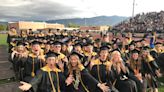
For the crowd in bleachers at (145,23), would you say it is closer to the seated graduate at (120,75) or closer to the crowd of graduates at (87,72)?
the crowd of graduates at (87,72)

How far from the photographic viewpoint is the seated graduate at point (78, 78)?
20.1ft

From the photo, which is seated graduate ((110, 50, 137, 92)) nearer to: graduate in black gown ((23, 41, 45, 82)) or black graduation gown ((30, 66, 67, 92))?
black graduation gown ((30, 66, 67, 92))

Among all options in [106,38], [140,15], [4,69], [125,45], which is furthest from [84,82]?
[140,15]

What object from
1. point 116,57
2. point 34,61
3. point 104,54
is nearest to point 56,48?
point 34,61

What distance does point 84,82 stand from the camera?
6.30 m

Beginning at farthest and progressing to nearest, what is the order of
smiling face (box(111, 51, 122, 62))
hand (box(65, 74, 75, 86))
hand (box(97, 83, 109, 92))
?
1. smiling face (box(111, 51, 122, 62))
2. hand (box(97, 83, 109, 92))
3. hand (box(65, 74, 75, 86))

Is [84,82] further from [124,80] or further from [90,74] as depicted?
[124,80]

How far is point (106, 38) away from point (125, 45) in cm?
130

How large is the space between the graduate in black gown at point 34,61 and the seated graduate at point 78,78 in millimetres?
1936

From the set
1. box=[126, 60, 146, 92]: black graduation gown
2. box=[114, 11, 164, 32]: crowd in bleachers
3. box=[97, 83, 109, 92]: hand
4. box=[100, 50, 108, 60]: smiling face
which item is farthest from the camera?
box=[114, 11, 164, 32]: crowd in bleachers

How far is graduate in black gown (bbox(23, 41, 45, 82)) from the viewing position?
799cm

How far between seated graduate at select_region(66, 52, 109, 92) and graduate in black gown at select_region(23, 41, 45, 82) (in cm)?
194

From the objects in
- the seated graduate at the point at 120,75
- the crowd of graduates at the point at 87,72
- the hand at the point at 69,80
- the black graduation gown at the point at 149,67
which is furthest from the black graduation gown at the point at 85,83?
the black graduation gown at the point at 149,67

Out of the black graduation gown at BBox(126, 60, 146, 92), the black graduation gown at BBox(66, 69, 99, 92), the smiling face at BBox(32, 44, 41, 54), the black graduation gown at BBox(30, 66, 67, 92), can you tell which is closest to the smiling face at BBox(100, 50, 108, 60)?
the black graduation gown at BBox(66, 69, 99, 92)
